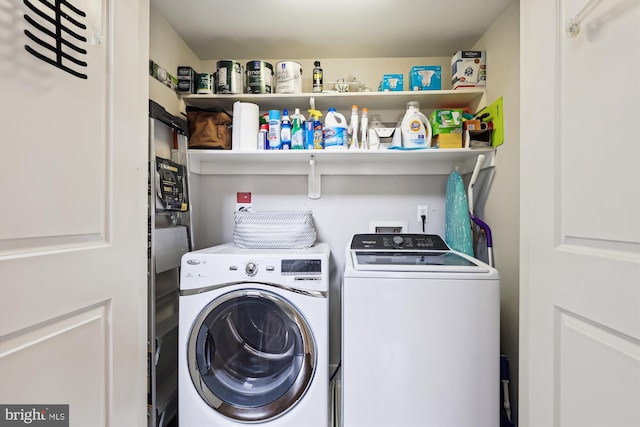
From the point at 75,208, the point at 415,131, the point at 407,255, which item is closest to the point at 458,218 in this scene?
the point at 407,255

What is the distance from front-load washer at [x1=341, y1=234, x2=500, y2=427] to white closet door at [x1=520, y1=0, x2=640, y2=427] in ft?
1.05

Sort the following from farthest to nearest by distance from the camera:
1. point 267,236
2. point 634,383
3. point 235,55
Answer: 1. point 235,55
2. point 267,236
3. point 634,383

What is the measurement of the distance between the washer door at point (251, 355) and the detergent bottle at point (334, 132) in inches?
36.7

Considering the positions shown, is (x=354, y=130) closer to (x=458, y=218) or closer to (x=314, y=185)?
(x=314, y=185)

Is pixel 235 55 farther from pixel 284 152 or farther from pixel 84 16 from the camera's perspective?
pixel 84 16

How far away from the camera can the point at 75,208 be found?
0.71 metres

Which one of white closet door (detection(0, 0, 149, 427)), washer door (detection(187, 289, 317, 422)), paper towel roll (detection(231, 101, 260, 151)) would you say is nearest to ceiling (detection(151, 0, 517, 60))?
paper towel roll (detection(231, 101, 260, 151))

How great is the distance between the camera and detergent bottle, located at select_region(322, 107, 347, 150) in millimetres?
1717

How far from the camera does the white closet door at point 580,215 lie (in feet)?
1.86

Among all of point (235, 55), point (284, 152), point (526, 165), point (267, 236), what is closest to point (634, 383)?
point (526, 165)

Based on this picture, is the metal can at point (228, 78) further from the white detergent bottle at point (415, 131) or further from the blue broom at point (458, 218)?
the blue broom at point (458, 218)

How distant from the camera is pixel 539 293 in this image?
2.64ft

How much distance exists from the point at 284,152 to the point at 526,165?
1227 millimetres

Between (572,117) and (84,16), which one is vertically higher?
(84,16)
